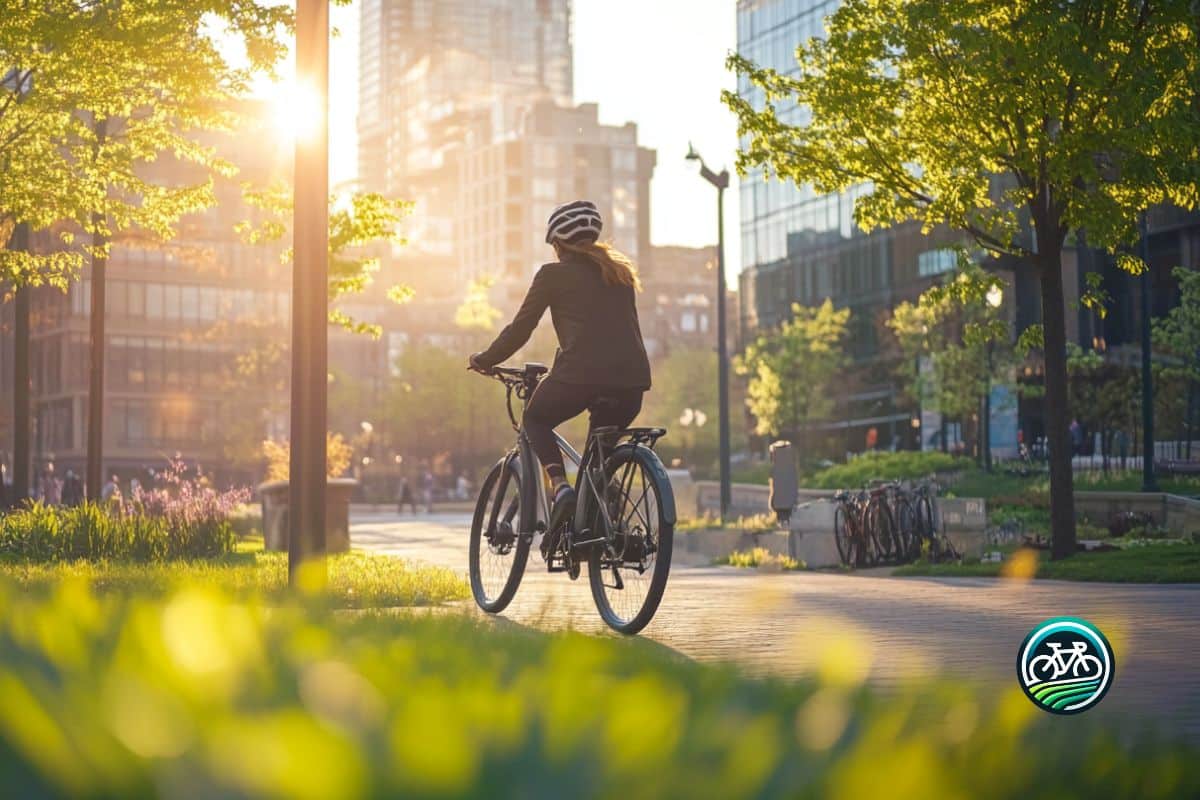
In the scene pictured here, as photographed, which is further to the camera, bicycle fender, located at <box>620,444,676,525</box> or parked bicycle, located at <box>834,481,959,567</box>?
parked bicycle, located at <box>834,481,959,567</box>

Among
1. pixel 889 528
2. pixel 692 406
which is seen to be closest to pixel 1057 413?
pixel 889 528

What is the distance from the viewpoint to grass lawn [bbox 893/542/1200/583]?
14.8 metres

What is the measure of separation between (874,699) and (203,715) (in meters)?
1.70

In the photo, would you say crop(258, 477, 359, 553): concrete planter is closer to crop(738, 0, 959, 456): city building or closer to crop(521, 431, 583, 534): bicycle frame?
crop(521, 431, 583, 534): bicycle frame

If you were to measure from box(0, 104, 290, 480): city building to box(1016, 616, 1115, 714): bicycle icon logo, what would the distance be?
88459mm

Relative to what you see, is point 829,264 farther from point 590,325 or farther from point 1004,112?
point 590,325

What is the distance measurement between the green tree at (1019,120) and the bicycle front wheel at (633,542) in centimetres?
1022

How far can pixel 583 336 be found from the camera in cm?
776

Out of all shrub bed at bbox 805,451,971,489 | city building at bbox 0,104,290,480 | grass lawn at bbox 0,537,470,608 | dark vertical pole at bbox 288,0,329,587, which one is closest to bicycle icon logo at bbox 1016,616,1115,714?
grass lawn at bbox 0,537,470,608

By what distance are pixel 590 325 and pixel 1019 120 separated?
10806mm

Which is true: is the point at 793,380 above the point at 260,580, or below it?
above

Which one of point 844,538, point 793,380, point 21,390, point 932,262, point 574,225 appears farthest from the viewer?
point 932,262

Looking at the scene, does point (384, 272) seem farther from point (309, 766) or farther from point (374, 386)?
point (309, 766)

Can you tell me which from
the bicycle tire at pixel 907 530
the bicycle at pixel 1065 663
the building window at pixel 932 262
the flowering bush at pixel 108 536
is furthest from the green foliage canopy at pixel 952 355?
the bicycle at pixel 1065 663
